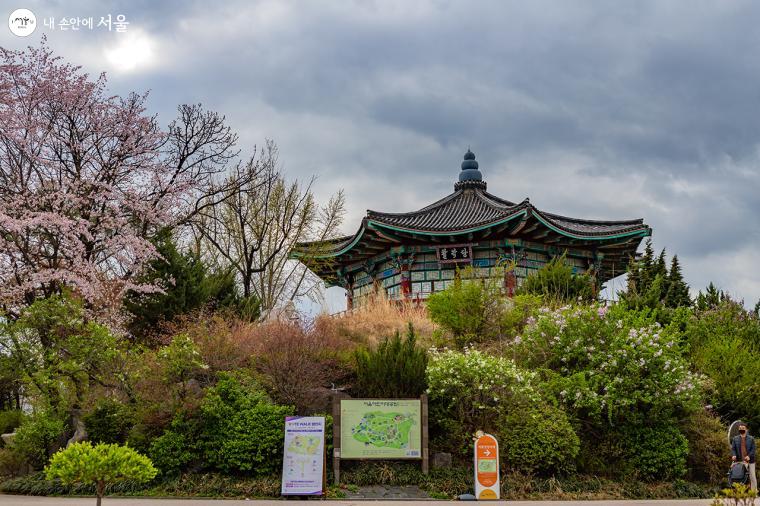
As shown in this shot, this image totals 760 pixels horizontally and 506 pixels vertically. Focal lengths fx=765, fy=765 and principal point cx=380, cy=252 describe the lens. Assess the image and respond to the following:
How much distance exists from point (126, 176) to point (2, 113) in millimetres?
3794

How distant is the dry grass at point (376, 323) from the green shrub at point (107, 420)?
16.5ft

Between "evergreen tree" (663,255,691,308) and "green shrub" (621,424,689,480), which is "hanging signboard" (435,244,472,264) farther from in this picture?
"green shrub" (621,424,689,480)

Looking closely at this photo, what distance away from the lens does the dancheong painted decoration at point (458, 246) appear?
2872cm

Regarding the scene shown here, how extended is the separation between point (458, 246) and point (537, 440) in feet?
50.8

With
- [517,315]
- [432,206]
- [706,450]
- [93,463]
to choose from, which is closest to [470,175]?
[432,206]

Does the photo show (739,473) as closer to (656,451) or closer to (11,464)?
(656,451)

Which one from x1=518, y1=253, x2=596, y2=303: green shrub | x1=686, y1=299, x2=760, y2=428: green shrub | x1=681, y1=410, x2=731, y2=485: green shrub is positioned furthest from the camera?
x1=518, y1=253, x2=596, y2=303: green shrub

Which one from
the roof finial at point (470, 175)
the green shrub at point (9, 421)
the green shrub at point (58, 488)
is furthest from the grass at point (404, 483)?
the roof finial at point (470, 175)

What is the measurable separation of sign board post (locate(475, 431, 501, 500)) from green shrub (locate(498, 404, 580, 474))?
801 mm

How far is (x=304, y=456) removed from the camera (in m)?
14.0

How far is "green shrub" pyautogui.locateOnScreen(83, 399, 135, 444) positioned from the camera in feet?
50.1

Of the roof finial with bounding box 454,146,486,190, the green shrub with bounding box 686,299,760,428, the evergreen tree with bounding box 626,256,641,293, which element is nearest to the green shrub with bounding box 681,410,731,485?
the green shrub with bounding box 686,299,760,428

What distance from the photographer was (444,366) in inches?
595

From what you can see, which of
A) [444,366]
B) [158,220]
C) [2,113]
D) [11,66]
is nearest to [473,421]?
[444,366]
